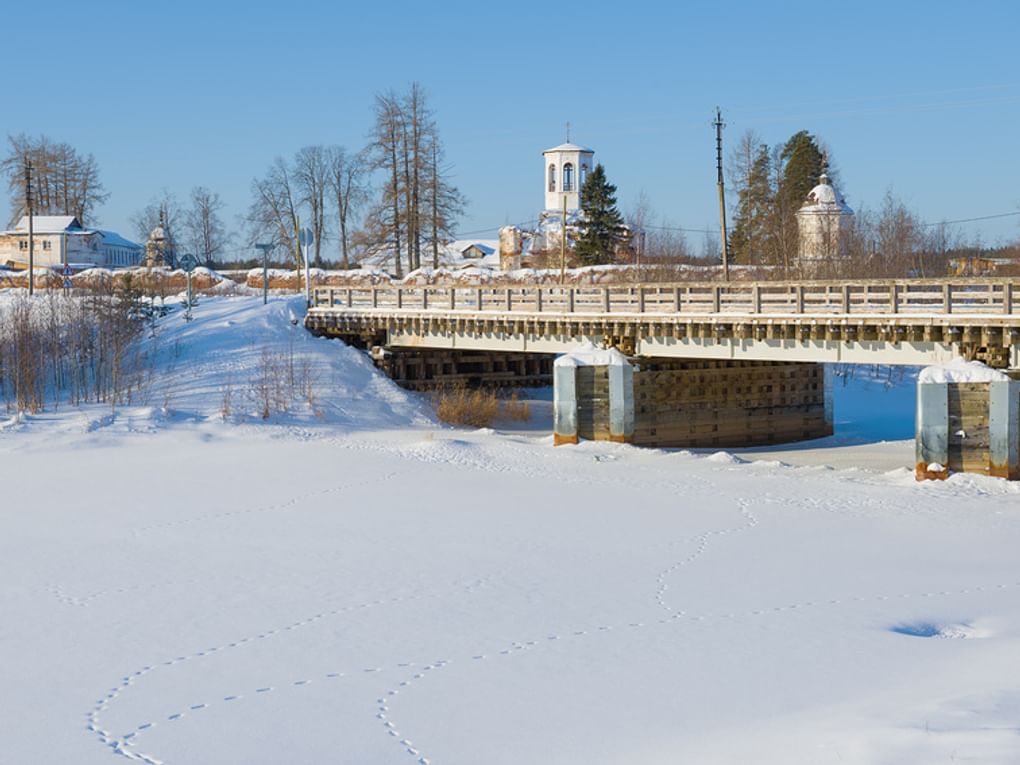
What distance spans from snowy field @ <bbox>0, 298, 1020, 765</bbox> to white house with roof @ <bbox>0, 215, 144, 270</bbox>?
70.7 m

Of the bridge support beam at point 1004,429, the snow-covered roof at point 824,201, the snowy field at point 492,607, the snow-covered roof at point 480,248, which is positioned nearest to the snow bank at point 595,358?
the snowy field at point 492,607

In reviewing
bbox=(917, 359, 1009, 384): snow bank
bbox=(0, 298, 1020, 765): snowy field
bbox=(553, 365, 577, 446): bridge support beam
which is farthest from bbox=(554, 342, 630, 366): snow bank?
bbox=(917, 359, 1009, 384): snow bank

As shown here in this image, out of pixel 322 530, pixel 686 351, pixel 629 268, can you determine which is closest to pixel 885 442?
pixel 686 351

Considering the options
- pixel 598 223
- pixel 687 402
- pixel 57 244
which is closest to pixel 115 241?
pixel 57 244

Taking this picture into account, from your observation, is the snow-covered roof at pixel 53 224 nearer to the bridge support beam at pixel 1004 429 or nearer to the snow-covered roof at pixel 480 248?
the snow-covered roof at pixel 480 248

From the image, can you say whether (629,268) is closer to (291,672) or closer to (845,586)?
(845,586)

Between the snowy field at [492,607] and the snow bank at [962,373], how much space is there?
2140mm

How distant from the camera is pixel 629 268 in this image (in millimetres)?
75375

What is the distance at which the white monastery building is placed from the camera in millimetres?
71125

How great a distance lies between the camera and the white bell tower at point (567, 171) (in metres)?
103

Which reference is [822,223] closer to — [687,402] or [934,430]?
[687,402]

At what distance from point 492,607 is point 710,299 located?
63.2ft

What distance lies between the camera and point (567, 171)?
104 meters

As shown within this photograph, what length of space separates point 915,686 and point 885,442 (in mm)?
28931
